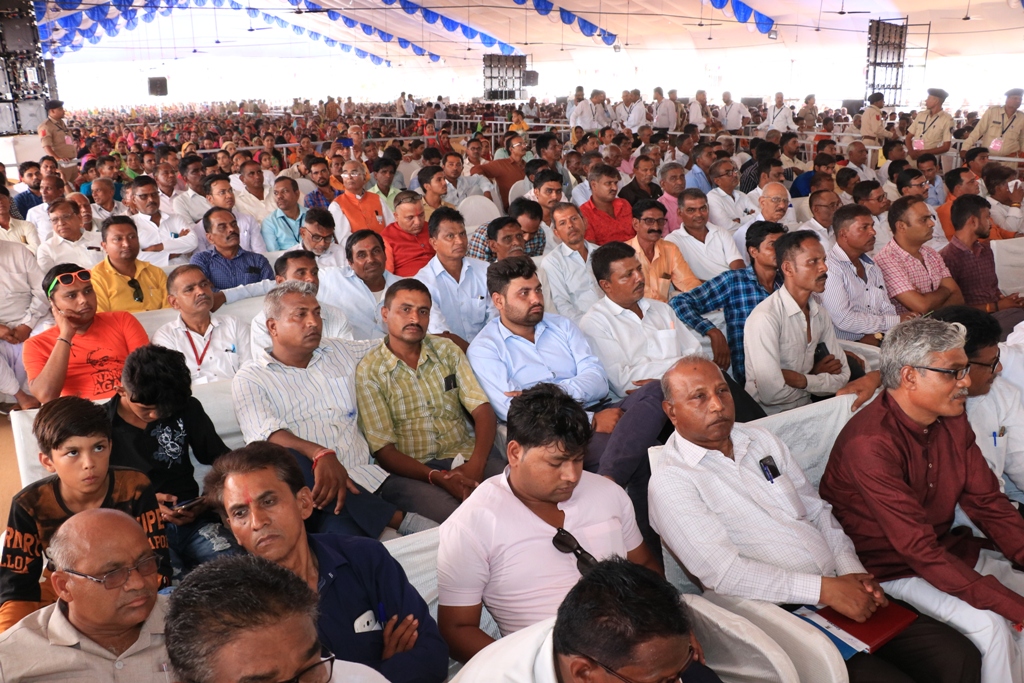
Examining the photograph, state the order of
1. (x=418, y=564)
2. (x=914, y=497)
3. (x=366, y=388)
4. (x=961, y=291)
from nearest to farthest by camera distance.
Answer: (x=418, y=564), (x=914, y=497), (x=366, y=388), (x=961, y=291)

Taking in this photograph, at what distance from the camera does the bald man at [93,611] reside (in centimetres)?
154

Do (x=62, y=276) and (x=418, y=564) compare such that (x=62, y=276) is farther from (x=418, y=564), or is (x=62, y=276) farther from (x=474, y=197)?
(x=474, y=197)

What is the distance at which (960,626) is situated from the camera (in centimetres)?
210

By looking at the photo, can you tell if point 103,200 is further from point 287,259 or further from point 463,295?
point 463,295

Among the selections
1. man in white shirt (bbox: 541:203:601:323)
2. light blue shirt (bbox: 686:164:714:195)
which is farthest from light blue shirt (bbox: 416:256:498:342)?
light blue shirt (bbox: 686:164:714:195)

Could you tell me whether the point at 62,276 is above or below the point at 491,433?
above

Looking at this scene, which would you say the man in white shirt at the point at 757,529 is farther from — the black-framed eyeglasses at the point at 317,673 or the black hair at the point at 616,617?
the black-framed eyeglasses at the point at 317,673

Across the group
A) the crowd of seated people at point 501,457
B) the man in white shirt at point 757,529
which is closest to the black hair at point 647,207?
the crowd of seated people at point 501,457

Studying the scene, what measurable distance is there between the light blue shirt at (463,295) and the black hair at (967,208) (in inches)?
102

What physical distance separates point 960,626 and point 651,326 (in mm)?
1646

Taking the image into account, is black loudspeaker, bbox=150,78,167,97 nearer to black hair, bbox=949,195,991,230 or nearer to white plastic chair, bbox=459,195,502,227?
white plastic chair, bbox=459,195,502,227

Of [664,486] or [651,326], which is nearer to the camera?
[664,486]

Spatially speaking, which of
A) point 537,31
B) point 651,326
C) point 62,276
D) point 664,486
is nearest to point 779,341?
point 651,326

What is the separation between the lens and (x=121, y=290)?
3.91 m
